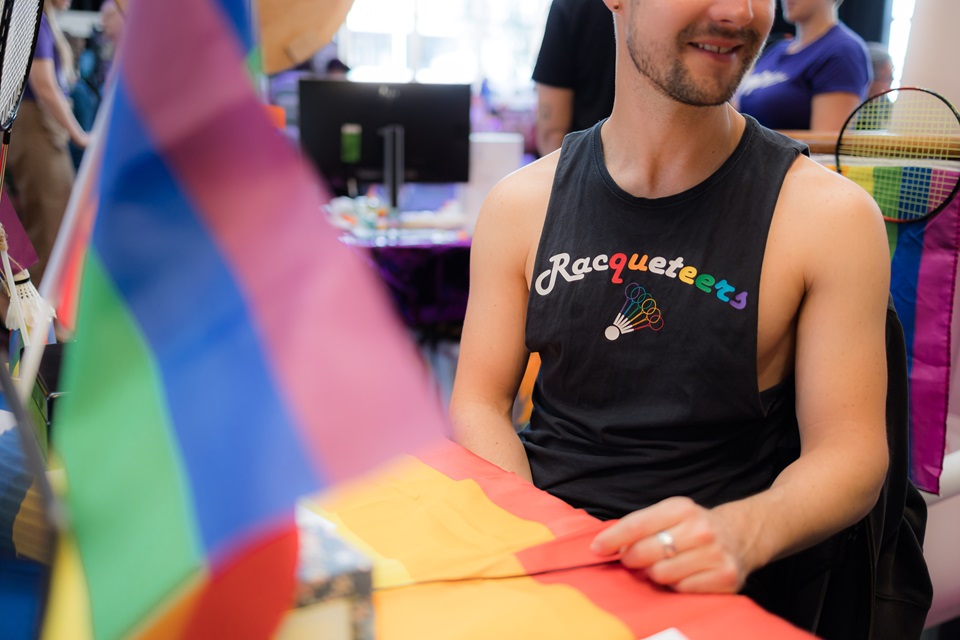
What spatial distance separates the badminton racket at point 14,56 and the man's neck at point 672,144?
71 centimetres

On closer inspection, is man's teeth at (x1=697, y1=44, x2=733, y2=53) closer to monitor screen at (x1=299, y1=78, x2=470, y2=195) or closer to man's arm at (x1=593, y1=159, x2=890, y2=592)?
man's arm at (x1=593, y1=159, x2=890, y2=592)

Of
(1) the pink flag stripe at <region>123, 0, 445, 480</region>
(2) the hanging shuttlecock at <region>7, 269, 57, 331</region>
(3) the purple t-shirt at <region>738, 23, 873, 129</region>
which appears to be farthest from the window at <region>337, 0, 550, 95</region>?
(1) the pink flag stripe at <region>123, 0, 445, 480</region>

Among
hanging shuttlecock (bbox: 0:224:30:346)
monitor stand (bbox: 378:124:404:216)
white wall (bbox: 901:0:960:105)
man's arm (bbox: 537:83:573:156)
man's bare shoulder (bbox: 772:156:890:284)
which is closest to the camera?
hanging shuttlecock (bbox: 0:224:30:346)

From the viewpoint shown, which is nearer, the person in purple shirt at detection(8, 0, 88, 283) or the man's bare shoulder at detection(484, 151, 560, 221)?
the man's bare shoulder at detection(484, 151, 560, 221)

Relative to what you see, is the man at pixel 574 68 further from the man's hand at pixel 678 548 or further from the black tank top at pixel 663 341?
the man's hand at pixel 678 548

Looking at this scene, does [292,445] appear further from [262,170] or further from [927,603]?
[927,603]

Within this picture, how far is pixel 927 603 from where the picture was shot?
1061mm

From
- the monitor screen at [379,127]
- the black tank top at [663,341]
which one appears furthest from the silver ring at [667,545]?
the monitor screen at [379,127]

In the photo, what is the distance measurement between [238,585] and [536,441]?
0.86 m

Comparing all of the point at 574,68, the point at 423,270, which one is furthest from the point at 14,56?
the point at 423,270

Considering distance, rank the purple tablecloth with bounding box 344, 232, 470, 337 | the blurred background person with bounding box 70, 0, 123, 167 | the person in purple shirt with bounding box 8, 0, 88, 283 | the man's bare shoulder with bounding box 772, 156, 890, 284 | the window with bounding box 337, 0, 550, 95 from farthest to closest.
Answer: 1. the window with bounding box 337, 0, 550, 95
2. the blurred background person with bounding box 70, 0, 123, 167
3. the person in purple shirt with bounding box 8, 0, 88, 283
4. the purple tablecloth with bounding box 344, 232, 470, 337
5. the man's bare shoulder with bounding box 772, 156, 890, 284

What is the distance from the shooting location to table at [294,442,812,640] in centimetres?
60

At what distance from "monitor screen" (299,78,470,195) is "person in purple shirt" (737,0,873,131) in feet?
3.71

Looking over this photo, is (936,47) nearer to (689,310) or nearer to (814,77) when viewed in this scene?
(814,77)
